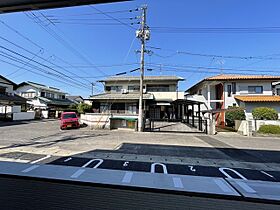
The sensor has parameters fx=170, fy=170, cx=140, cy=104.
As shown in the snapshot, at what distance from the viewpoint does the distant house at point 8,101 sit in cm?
2449

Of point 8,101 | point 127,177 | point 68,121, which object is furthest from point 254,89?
point 8,101

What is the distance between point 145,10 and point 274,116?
15.5 meters

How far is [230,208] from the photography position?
9.89 feet

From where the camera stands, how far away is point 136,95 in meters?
22.2

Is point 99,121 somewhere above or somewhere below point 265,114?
below

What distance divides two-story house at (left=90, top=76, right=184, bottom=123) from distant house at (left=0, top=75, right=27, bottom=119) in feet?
42.8

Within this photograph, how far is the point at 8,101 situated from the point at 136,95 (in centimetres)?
1876

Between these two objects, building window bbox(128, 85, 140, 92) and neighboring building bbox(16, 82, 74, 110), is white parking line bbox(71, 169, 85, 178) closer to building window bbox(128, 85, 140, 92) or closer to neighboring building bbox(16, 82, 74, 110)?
building window bbox(128, 85, 140, 92)

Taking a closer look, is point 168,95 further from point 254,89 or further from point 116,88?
point 254,89

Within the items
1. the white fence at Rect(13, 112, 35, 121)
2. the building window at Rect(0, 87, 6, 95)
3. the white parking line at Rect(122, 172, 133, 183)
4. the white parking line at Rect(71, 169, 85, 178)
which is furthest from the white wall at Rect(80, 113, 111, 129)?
the building window at Rect(0, 87, 6, 95)

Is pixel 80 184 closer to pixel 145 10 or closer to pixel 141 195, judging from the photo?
pixel 141 195

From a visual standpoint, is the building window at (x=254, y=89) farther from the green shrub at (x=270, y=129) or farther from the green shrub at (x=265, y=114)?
the green shrub at (x=270, y=129)

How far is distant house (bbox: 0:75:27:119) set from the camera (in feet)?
80.3

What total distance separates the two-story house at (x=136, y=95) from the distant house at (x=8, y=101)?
42.8ft
